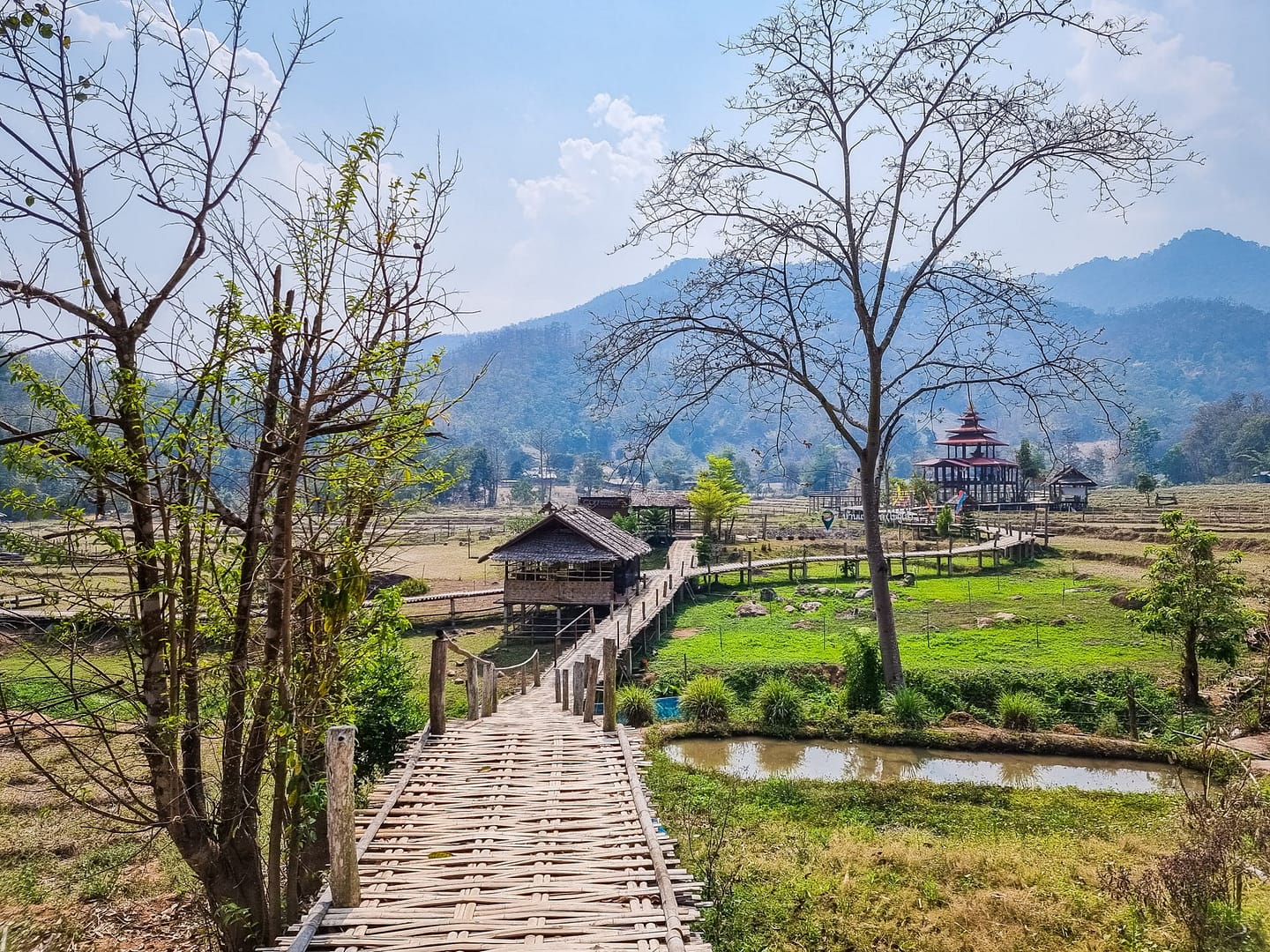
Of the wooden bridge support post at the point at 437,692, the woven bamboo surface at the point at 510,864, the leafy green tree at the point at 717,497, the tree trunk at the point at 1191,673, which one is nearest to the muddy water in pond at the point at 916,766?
the tree trunk at the point at 1191,673

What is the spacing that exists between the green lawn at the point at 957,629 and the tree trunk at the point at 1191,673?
2.23 metres

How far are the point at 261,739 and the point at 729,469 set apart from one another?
144ft

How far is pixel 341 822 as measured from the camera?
5.08 metres

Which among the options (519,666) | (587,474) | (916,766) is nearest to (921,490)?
(916,766)

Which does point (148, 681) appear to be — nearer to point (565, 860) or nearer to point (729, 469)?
point (565, 860)

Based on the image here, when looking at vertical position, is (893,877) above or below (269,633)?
below

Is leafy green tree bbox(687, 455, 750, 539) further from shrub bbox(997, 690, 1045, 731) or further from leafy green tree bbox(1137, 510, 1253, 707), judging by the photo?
shrub bbox(997, 690, 1045, 731)

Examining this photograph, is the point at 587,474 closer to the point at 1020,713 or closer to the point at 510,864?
the point at 1020,713

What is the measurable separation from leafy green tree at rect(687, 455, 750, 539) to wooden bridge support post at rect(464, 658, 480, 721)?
1311 inches

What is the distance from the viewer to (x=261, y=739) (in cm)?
602

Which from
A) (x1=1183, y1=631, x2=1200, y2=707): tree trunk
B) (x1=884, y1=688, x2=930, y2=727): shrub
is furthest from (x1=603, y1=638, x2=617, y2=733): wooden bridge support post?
(x1=1183, y1=631, x2=1200, y2=707): tree trunk

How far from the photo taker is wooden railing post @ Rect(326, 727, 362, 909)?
4988 millimetres

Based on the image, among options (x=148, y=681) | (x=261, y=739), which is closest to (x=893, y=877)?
(x=261, y=739)

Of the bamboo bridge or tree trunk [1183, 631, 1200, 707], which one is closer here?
the bamboo bridge
